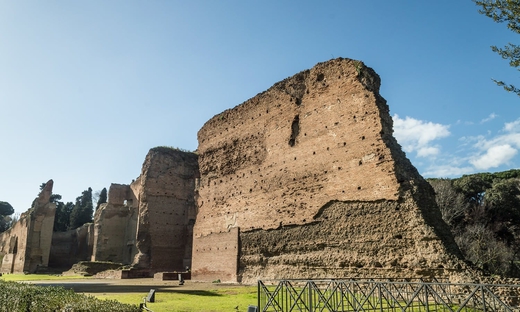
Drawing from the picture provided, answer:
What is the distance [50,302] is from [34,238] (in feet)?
115

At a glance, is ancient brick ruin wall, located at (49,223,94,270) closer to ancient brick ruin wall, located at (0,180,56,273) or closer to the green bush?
ancient brick ruin wall, located at (0,180,56,273)

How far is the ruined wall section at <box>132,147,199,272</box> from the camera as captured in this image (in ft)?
79.4

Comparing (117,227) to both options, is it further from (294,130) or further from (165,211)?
(294,130)

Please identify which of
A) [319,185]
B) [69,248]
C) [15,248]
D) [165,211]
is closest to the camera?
[319,185]

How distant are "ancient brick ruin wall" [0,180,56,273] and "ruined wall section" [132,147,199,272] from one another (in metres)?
17.7

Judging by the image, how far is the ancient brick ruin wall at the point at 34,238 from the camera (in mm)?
35594

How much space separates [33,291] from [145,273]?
1629 cm

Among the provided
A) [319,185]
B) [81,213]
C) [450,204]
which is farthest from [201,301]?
[81,213]

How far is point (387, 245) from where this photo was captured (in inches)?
434

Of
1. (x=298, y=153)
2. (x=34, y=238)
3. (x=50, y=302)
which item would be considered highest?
(x=298, y=153)

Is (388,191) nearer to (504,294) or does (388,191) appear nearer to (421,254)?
(421,254)

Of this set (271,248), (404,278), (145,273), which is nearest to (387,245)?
(404,278)

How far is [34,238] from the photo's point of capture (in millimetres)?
36156

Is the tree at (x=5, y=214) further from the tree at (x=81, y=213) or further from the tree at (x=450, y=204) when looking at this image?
the tree at (x=450, y=204)
